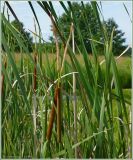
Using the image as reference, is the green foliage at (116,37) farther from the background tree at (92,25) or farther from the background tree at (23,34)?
the background tree at (23,34)

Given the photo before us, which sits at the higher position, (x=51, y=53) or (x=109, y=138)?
(x=51, y=53)

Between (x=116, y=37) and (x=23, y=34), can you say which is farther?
(x=23, y=34)

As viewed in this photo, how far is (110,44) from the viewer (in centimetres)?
45

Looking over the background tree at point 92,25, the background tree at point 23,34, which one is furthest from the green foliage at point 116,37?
the background tree at point 23,34

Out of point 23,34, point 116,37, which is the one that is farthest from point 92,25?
point 23,34

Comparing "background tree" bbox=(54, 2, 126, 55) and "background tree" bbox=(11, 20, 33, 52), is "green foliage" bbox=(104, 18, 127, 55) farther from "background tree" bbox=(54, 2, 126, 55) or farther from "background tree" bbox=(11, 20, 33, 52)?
"background tree" bbox=(11, 20, 33, 52)

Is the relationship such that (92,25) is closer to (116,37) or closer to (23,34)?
(116,37)

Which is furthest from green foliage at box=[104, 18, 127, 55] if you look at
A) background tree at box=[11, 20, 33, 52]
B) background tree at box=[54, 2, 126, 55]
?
background tree at box=[11, 20, 33, 52]

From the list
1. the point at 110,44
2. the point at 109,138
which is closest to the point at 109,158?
the point at 109,138

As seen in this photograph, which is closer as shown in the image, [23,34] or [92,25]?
[92,25]

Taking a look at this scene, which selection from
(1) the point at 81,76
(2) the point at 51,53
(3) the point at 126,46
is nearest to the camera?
(1) the point at 81,76

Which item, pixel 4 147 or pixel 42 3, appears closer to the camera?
pixel 42 3

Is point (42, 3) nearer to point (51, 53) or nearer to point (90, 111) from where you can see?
point (90, 111)

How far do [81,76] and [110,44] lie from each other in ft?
0.19
